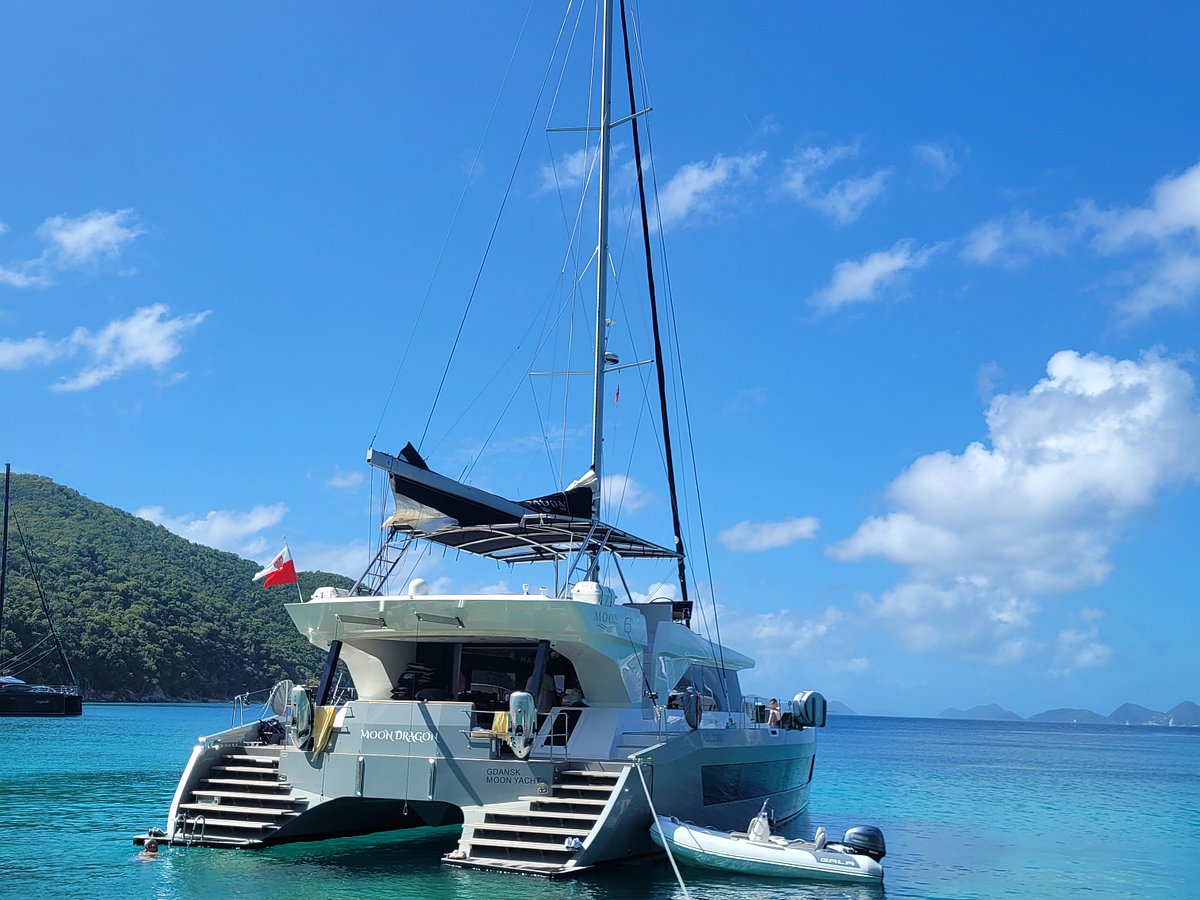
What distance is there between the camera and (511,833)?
12289 millimetres

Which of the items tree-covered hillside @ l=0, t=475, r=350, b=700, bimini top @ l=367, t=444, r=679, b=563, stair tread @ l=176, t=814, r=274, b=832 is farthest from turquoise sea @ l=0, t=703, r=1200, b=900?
tree-covered hillside @ l=0, t=475, r=350, b=700

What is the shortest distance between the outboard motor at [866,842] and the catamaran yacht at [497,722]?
6.55ft

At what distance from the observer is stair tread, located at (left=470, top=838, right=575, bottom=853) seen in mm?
11922

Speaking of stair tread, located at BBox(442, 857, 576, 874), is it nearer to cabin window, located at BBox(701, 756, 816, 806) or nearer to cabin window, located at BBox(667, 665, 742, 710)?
cabin window, located at BBox(701, 756, 816, 806)

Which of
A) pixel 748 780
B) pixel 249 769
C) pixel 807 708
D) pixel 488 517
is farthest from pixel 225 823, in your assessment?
pixel 807 708

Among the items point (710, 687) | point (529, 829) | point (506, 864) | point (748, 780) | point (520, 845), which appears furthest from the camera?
point (710, 687)

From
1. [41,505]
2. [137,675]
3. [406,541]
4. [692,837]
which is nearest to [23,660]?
[137,675]

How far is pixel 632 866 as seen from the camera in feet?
42.8

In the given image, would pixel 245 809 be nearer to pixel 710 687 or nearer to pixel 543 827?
pixel 543 827

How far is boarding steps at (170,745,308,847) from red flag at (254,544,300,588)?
8.25 feet

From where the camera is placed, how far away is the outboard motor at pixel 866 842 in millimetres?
13312

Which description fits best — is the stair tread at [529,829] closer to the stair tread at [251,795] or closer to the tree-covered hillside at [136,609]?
the stair tread at [251,795]

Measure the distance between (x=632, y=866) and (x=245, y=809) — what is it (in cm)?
483

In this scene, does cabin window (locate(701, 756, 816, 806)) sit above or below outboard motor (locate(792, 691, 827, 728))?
below
